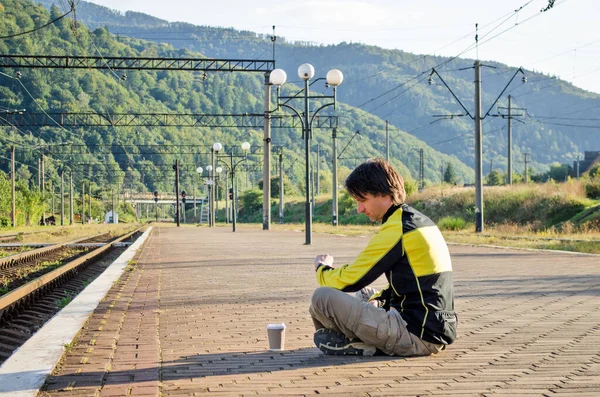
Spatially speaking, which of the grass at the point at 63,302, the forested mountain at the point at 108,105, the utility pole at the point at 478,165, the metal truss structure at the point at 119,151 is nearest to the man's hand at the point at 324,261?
the grass at the point at 63,302

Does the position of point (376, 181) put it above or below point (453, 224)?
above

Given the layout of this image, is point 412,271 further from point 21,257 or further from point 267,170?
point 267,170

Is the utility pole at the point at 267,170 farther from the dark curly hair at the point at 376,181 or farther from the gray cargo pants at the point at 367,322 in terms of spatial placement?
the dark curly hair at the point at 376,181

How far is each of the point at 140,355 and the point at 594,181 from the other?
44754 mm

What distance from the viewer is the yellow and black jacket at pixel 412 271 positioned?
18.2 feet

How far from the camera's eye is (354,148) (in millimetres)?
163750

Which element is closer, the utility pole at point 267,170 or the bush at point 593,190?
the utility pole at point 267,170

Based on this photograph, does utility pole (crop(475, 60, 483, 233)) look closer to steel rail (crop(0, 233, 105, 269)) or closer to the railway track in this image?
the railway track

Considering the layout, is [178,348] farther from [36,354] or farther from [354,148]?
[354,148]

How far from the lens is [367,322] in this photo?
5.70m

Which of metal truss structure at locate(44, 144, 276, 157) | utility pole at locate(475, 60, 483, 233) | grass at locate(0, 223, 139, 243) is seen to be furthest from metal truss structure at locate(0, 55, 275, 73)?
utility pole at locate(475, 60, 483, 233)

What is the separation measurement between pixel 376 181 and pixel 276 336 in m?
1.45

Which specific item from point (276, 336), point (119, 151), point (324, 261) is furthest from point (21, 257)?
point (119, 151)

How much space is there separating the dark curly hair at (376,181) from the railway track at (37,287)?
3.74m
